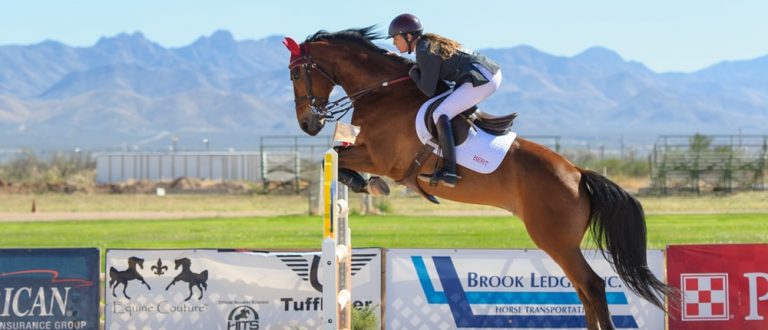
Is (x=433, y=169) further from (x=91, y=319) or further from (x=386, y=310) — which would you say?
(x=91, y=319)

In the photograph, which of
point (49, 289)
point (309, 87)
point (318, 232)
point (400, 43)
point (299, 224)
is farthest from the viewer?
point (299, 224)

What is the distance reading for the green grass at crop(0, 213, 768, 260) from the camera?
66.8 ft

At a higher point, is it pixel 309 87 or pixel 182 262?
pixel 309 87

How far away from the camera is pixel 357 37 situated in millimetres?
9602

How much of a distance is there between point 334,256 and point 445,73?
1.93 metres

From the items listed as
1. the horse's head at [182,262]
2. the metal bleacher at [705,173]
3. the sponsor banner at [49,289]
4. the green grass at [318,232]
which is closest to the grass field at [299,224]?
the green grass at [318,232]

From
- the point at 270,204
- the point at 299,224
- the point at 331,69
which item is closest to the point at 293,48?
the point at 331,69

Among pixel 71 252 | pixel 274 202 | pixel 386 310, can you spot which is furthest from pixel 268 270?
pixel 274 202

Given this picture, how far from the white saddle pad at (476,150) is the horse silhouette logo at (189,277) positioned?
2792 mm

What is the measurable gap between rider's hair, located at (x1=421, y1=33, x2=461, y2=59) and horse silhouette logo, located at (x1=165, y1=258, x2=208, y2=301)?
129 inches

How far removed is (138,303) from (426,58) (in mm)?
3793

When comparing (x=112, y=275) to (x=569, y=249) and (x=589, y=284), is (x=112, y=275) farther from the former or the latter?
(x=589, y=284)

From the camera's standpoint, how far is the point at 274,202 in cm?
3991

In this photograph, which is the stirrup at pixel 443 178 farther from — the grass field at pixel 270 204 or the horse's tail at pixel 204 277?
the grass field at pixel 270 204
